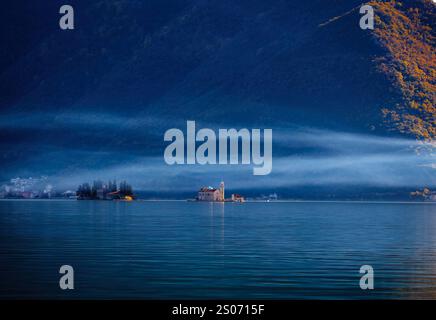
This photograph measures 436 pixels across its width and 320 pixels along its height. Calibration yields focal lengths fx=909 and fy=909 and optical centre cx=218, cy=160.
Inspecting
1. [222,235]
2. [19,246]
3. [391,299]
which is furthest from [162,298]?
[222,235]

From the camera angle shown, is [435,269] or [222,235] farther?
[222,235]

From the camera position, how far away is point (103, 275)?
42.8m

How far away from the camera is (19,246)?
5778 cm
